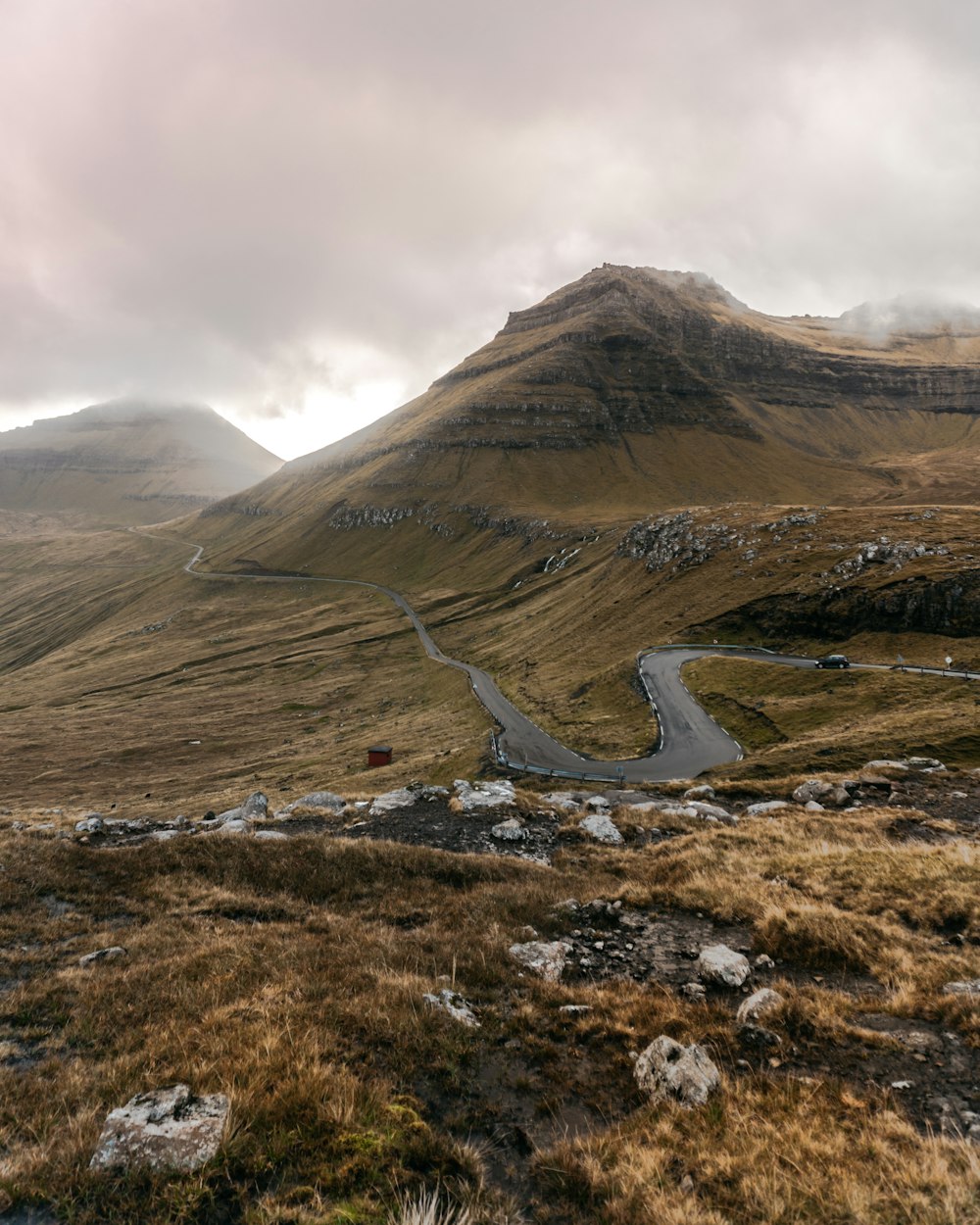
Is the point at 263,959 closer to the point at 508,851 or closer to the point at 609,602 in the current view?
the point at 508,851

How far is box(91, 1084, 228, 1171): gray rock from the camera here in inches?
232

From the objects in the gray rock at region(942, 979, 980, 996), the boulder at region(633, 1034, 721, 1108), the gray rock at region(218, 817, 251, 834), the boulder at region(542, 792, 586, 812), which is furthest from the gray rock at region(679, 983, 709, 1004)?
the gray rock at region(218, 817, 251, 834)

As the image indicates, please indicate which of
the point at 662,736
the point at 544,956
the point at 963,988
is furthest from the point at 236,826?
the point at 662,736

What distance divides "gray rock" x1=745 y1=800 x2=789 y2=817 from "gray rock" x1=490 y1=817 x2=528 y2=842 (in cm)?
1102

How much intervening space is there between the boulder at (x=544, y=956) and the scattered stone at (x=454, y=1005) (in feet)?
6.94

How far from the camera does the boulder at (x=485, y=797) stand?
26.8m

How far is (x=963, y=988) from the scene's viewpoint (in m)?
10.0

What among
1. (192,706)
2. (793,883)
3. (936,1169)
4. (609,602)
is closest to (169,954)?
(936,1169)

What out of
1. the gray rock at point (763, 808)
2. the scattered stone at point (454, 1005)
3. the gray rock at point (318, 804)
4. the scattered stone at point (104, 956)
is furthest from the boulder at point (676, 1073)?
the gray rock at point (318, 804)

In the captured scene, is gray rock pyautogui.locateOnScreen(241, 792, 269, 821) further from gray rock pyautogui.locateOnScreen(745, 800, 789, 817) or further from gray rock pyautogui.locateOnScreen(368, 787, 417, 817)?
gray rock pyautogui.locateOnScreen(745, 800, 789, 817)

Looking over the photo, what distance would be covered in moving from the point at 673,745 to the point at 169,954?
46.4m

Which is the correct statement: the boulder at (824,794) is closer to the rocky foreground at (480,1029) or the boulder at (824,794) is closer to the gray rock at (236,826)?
the rocky foreground at (480,1029)

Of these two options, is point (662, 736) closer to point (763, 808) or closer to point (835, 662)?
point (835, 662)

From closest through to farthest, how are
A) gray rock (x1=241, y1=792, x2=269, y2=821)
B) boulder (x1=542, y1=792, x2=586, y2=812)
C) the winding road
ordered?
gray rock (x1=241, y1=792, x2=269, y2=821), boulder (x1=542, y1=792, x2=586, y2=812), the winding road
